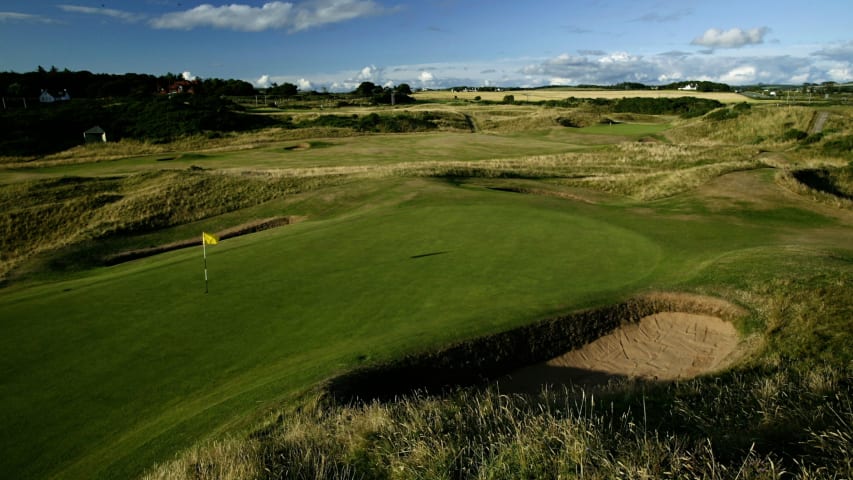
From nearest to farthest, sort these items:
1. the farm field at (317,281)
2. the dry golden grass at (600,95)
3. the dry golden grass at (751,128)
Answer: the farm field at (317,281), the dry golden grass at (751,128), the dry golden grass at (600,95)

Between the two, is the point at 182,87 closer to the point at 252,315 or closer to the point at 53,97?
the point at 53,97

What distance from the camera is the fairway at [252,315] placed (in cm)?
711

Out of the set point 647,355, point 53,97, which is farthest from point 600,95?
point 647,355

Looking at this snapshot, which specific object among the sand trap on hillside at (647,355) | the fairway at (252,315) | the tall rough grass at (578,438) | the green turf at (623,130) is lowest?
the sand trap on hillside at (647,355)

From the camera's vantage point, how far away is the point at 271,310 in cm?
1069

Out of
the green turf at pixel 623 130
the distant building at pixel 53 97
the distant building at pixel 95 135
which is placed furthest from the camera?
the distant building at pixel 53 97

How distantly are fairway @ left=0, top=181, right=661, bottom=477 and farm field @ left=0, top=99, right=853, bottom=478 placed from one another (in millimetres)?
50

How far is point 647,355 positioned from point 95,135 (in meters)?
67.5

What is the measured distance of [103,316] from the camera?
35.2ft

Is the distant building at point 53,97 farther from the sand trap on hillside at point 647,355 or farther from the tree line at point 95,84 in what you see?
the sand trap on hillside at point 647,355

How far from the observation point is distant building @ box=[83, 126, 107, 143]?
193ft

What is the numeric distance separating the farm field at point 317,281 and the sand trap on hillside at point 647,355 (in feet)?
2.03

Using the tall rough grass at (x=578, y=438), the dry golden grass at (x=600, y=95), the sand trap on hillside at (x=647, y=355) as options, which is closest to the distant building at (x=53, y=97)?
the dry golden grass at (x=600, y=95)

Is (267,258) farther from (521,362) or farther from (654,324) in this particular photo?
(654,324)
